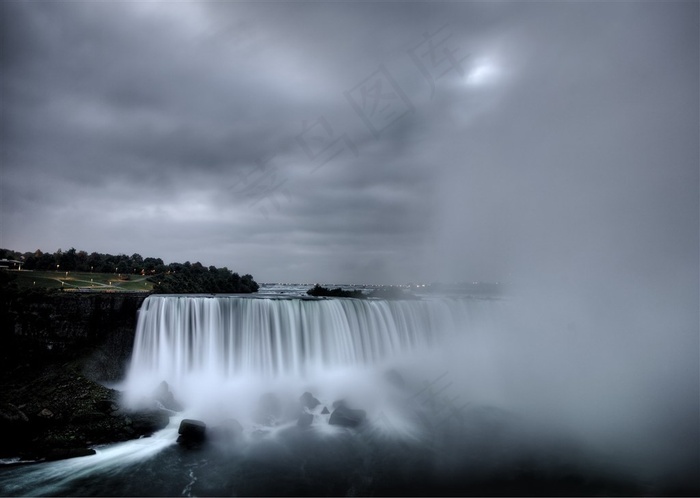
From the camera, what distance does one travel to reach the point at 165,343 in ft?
56.6

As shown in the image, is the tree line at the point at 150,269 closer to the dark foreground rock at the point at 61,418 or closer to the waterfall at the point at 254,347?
the waterfall at the point at 254,347

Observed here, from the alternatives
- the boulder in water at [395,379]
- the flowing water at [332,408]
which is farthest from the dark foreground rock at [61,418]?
the boulder in water at [395,379]

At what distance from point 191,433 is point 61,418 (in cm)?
513

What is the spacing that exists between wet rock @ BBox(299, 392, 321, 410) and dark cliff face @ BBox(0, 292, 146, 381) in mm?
10625

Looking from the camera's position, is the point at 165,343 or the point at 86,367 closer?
the point at 86,367

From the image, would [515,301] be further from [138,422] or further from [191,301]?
[138,422]

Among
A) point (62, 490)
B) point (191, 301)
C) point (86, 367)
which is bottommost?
point (62, 490)

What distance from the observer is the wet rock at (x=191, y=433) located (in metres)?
11.4

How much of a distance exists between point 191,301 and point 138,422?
24.9 ft

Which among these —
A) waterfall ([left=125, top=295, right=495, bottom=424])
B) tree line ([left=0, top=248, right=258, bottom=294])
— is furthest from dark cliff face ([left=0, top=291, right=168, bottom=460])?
tree line ([left=0, top=248, right=258, bottom=294])

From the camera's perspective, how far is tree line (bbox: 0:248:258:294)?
32719mm

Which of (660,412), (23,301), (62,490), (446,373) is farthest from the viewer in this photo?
(446,373)

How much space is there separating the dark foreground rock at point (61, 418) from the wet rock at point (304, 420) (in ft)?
19.0

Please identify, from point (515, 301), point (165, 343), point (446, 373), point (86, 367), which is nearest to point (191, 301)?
point (165, 343)
